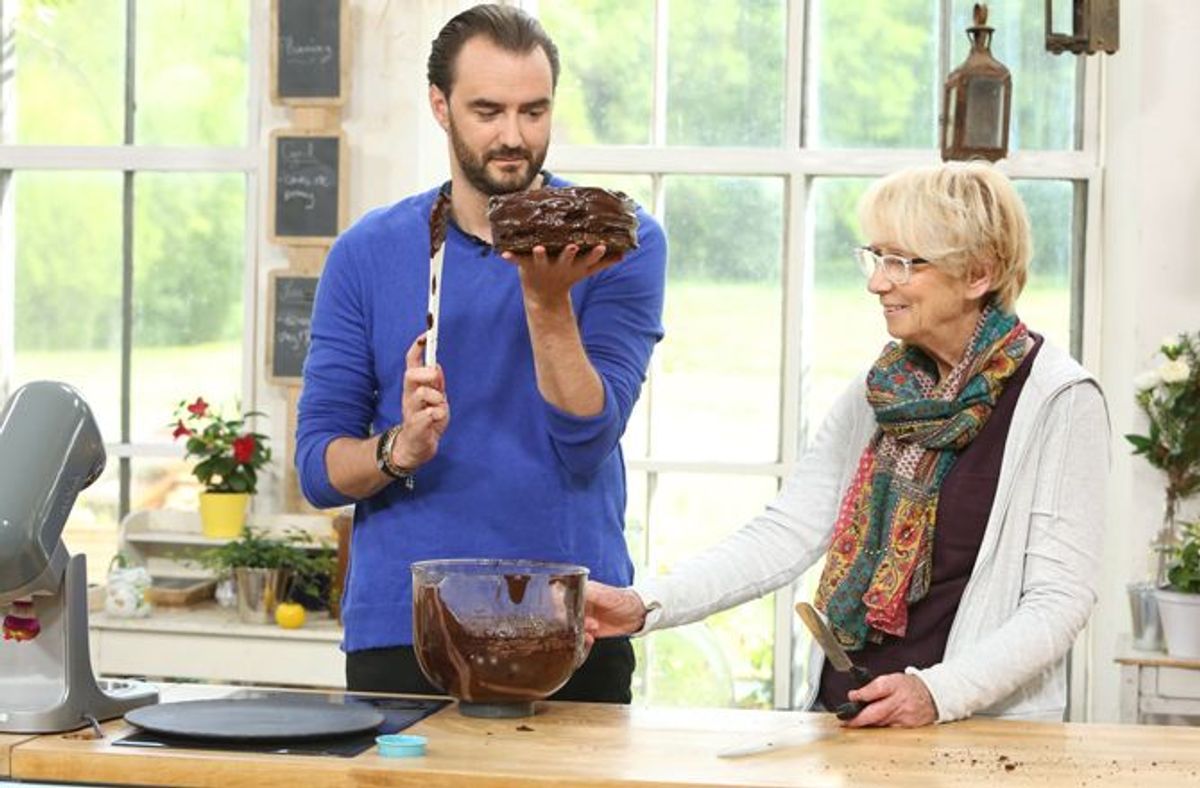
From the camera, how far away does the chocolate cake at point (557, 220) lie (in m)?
2.41

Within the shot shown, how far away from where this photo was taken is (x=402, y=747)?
212 centimetres

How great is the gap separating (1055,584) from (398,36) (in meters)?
2.67

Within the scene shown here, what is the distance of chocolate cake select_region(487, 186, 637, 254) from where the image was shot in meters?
2.41

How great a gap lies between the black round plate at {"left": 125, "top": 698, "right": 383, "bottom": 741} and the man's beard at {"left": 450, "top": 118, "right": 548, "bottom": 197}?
0.73 metres

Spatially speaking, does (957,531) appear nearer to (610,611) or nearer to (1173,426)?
(610,611)

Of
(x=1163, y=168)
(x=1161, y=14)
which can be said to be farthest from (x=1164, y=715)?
(x=1161, y=14)

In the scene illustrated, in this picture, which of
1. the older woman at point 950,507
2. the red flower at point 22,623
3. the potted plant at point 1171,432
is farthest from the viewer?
the potted plant at point 1171,432

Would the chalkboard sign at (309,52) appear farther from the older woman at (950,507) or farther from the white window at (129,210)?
the older woman at (950,507)

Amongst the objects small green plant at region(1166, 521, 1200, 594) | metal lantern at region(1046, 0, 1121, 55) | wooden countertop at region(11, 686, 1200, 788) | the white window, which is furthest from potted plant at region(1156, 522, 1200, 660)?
the white window

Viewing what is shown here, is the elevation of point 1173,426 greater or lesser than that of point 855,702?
greater

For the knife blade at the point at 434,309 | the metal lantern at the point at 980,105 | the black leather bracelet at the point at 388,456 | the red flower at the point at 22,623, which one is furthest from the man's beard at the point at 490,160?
the metal lantern at the point at 980,105

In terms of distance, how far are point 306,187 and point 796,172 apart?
1177 millimetres

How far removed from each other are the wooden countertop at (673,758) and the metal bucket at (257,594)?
2.12 meters

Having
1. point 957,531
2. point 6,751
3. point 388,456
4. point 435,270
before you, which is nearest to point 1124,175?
point 957,531
